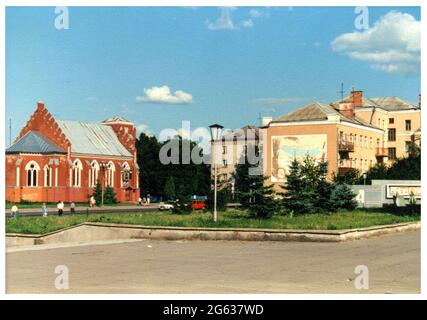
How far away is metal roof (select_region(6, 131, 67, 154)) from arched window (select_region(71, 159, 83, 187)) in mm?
2138

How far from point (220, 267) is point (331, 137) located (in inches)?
2003

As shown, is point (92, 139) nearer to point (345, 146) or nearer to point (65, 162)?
point (65, 162)

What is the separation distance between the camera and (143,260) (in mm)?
14117

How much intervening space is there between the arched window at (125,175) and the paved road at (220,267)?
202 ft

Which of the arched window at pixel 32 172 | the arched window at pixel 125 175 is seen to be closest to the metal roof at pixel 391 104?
the arched window at pixel 125 175

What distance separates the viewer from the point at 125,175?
263 ft

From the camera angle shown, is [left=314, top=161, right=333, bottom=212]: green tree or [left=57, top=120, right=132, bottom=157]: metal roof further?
[left=57, top=120, right=132, bottom=157]: metal roof

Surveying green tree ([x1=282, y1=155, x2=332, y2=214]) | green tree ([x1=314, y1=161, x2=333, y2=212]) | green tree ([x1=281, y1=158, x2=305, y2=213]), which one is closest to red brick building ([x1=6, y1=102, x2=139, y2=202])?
green tree ([x1=282, y1=155, x2=332, y2=214])

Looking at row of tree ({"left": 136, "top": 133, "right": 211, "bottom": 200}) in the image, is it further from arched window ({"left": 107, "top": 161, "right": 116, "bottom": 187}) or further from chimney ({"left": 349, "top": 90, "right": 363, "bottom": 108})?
chimney ({"left": 349, "top": 90, "right": 363, "bottom": 108})

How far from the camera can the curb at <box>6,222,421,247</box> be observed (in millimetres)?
18188

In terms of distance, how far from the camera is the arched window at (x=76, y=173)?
2840 inches

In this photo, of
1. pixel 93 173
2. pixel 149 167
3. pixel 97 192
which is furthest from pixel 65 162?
pixel 149 167

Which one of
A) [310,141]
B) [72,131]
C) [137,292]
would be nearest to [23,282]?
[137,292]

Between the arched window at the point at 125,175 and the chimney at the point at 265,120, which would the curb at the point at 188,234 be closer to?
the chimney at the point at 265,120
